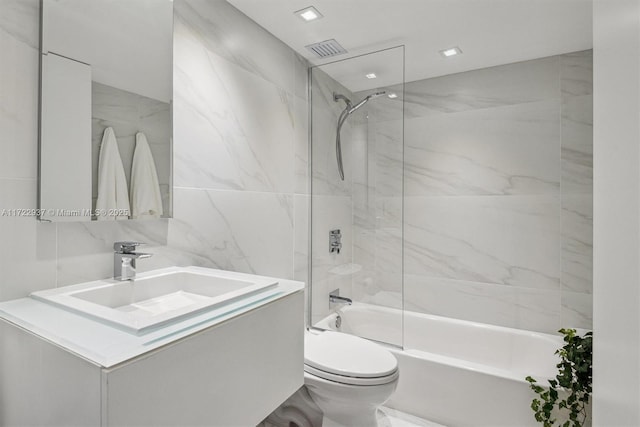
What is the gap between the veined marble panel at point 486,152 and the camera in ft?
7.77

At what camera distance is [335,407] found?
62.9 inches

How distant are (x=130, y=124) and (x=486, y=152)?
2.24 metres

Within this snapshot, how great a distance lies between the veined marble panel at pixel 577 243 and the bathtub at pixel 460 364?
0.39 meters

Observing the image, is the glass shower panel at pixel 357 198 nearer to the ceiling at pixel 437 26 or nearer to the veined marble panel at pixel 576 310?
the ceiling at pixel 437 26

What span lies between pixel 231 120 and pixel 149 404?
1307 mm

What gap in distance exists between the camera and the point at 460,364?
6.26ft

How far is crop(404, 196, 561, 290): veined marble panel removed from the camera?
93.3 inches

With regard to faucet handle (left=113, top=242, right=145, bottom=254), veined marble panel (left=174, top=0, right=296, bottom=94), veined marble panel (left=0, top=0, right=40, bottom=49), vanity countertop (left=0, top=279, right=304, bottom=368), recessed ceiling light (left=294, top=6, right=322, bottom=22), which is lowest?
vanity countertop (left=0, top=279, right=304, bottom=368)

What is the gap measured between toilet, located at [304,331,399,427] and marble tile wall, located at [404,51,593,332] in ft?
3.92

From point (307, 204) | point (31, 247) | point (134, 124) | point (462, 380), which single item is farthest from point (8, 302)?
point (462, 380)

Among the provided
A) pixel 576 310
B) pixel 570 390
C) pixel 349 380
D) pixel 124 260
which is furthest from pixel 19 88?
pixel 576 310

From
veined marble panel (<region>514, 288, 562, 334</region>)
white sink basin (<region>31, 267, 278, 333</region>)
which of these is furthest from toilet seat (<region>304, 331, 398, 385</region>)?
veined marble panel (<region>514, 288, 562, 334</region>)

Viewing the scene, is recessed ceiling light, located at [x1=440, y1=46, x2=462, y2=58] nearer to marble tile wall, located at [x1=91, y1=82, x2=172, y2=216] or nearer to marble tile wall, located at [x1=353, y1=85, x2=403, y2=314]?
marble tile wall, located at [x1=353, y1=85, x2=403, y2=314]

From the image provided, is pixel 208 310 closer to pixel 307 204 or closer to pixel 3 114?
pixel 3 114
